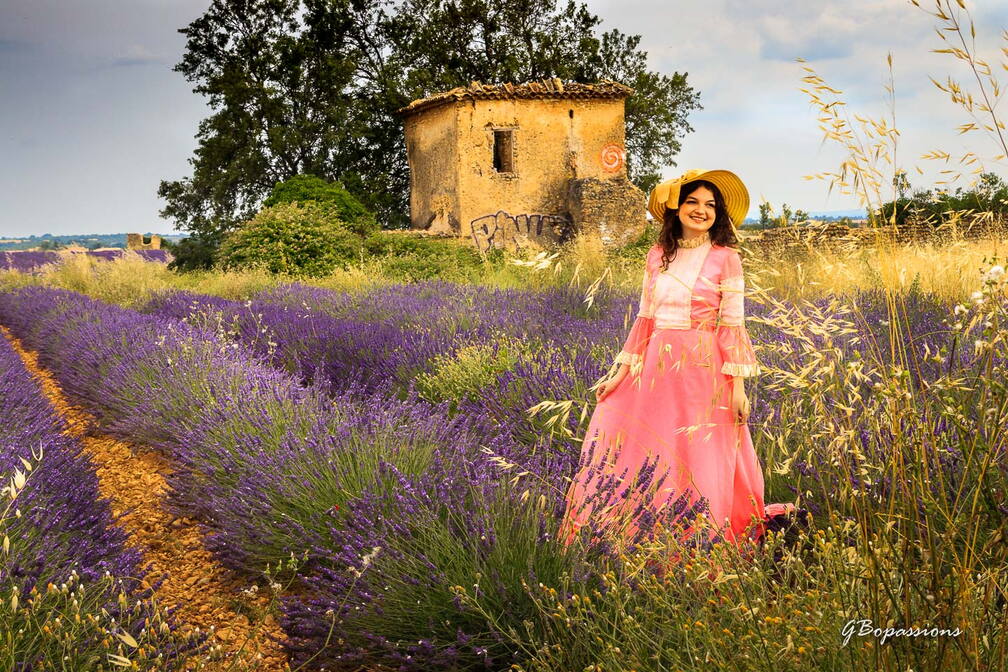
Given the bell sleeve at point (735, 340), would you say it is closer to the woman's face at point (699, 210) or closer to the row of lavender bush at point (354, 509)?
the woman's face at point (699, 210)

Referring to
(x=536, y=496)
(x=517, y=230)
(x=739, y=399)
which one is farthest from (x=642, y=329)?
(x=517, y=230)

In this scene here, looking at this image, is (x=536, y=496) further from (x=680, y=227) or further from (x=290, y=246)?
(x=290, y=246)

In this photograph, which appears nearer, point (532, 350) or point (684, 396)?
point (684, 396)

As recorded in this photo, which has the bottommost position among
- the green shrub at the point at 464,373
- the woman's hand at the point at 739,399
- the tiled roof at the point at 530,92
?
the green shrub at the point at 464,373

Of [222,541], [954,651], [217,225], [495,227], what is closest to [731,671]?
[954,651]

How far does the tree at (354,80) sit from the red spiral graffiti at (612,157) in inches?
98.6

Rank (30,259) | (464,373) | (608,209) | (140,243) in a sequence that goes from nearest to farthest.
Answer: (464,373) → (608,209) → (30,259) → (140,243)

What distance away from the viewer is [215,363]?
5.18 metres

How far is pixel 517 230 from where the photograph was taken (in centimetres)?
1803

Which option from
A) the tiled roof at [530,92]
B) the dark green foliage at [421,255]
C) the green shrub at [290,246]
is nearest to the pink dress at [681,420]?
the dark green foliage at [421,255]

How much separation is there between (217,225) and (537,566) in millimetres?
18400

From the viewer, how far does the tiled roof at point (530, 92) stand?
56.5ft

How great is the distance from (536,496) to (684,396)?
0.68 metres

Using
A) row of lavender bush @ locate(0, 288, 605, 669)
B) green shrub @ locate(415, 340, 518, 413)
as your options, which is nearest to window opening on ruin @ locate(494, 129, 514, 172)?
row of lavender bush @ locate(0, 288, 605, 669)
